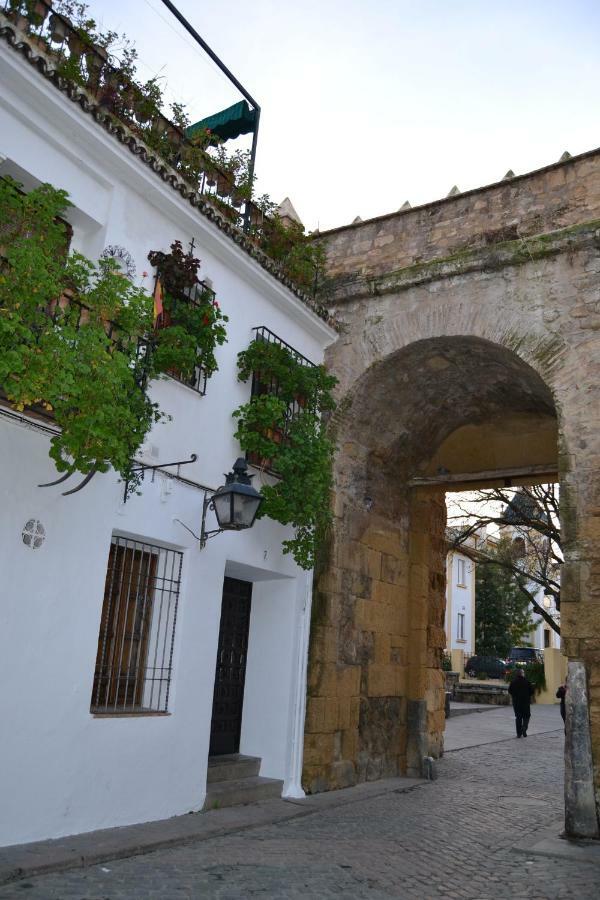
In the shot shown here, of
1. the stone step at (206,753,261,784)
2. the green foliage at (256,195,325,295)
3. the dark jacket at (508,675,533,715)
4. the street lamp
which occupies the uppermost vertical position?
the green foliage at (256,195,325,295)

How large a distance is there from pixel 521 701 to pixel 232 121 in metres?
11.3

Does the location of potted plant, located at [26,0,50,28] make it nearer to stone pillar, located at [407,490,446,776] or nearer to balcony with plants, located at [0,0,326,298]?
balcony with plants, located at [0,0,326,298]

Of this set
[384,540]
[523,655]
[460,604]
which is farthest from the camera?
[460,604]

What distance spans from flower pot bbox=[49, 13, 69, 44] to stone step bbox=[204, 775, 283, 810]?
649 cm

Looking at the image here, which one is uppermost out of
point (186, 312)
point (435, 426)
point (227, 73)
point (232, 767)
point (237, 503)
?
point (227, 73)

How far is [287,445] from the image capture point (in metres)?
7.77

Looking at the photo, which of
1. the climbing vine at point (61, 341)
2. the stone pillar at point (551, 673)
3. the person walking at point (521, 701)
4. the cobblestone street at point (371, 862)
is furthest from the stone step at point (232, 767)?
the stone pillar at point (551, 673)

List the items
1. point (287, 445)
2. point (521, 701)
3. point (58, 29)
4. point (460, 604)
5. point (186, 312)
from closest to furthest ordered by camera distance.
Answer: point (58, 29)
point (186, 312)
point (287, 445)
point (521, 701)
point (460, 604)

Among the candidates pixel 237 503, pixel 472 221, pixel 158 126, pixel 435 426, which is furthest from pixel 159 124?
pixel 435 426

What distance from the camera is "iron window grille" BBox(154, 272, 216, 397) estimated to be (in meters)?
6.73

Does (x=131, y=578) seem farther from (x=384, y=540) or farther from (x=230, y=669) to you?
(x=384, y=540)

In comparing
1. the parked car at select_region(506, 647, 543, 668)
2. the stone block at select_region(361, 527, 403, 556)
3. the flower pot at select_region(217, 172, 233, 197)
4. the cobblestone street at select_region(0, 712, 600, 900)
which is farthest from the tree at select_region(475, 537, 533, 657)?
the flower pot at select_region(217, 172, 233, 197)

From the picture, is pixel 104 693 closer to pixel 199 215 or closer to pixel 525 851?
pixel 525 851

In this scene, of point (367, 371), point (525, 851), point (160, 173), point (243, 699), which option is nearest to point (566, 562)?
point (525, 851)
